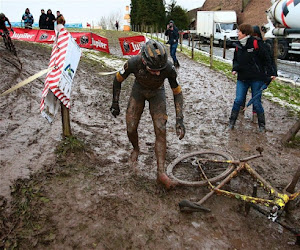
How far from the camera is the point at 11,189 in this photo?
11.4 feet

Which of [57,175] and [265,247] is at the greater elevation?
[57,175]

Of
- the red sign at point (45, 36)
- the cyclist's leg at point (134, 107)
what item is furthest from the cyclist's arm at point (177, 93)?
the red sign at point (45, 36)

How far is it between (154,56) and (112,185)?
1756 millimetres

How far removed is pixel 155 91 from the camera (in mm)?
3873

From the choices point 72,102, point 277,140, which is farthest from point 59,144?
point 277,140

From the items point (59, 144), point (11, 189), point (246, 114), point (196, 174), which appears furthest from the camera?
point (246, 114)

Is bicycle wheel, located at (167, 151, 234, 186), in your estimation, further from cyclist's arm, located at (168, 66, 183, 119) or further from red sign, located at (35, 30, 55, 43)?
red sign, located at (35, 30, 55, 43)

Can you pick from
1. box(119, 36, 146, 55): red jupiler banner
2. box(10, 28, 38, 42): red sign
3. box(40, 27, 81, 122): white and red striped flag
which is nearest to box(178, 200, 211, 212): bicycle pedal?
box(40, 27, 81, 122): white and red striped flag

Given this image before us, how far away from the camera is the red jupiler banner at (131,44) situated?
15.7 meters

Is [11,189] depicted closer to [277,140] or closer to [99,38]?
[277,140]

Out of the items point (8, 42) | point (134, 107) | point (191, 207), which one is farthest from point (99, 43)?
point (191, 207)

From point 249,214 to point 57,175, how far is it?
2.50 metres

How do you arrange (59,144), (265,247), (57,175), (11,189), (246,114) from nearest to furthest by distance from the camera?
(265,247)
(11,189)
(57,175)
(59,144)
(246,114)

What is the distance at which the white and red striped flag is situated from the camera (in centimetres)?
355
